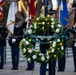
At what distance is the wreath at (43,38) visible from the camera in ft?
33.1

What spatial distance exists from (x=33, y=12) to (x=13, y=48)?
1.92 m

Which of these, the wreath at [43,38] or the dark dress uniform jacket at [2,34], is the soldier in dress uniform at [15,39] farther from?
the wreath at [43,38]

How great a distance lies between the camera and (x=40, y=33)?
34.1 feet

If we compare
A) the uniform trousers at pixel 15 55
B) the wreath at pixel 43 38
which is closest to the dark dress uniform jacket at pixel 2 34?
the uniform trousers at pixel 15 55

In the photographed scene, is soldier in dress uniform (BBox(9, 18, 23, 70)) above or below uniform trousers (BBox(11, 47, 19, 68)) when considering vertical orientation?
above

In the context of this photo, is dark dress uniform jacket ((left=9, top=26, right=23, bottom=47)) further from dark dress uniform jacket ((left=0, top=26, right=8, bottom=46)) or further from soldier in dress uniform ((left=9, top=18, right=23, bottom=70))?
dark dress uniform jacket ((left=0, top=26, right=8, bottom=46))

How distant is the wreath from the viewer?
10094 mm

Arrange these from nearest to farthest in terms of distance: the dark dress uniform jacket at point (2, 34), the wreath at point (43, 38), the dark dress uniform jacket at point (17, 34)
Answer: the wreath at point (43, 38), the dark dress uniform jacket at point (17, 34), the dark dress uniform jacket at point (2, 34)

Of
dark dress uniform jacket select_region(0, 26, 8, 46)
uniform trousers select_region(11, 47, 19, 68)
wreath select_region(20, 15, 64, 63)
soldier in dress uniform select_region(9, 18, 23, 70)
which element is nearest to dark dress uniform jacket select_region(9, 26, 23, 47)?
soldier in dress uniform select_region(9, 18, 23, 70)

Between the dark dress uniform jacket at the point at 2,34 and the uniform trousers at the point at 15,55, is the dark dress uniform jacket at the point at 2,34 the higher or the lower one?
the higher one

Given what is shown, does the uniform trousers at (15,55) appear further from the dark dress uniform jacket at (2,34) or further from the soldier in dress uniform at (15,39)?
the dark dress uniform jacket at (2,34)

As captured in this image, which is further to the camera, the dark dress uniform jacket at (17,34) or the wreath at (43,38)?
the dark dress uniform jacket at (17,34)

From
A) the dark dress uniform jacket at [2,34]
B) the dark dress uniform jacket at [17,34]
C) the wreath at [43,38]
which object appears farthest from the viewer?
the dark dress uniform jacket at [2,34]

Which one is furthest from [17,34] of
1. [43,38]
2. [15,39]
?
[43,38]
